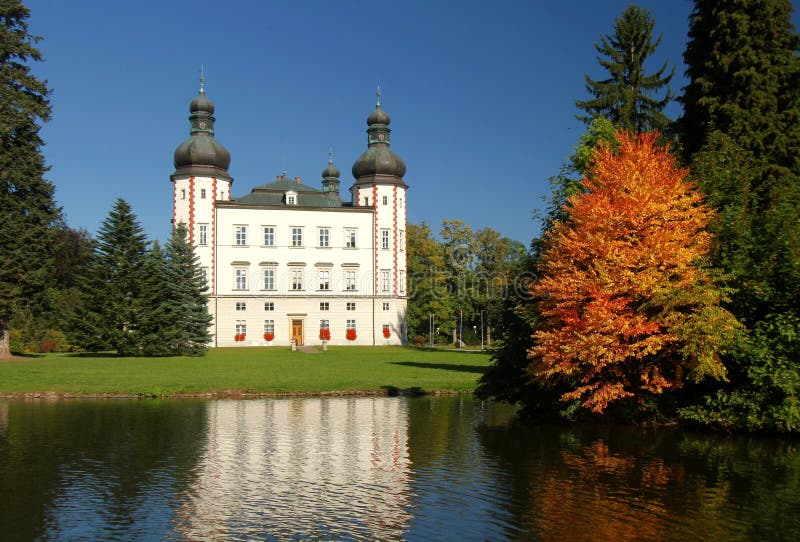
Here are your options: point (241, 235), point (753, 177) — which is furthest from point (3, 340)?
point (753, 177)

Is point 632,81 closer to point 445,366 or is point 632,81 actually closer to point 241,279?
point 445,366

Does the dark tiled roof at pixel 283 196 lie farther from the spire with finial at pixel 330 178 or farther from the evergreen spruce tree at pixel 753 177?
the evergreen spruce tree at pixel 753 177

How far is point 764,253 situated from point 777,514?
8170 mm

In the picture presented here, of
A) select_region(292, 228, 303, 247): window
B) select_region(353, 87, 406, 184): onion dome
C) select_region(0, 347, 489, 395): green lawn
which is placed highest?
select_region(353, 87, 406, 184): onion dome

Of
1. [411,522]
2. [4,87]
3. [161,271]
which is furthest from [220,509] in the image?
[161,271]

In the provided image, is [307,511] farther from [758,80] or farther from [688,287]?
[758,80]

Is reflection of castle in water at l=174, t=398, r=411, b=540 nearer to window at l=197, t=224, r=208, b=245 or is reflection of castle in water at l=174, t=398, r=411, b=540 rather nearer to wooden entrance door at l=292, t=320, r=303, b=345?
wooden entrance door at l=292, t=320, r=303, b=345

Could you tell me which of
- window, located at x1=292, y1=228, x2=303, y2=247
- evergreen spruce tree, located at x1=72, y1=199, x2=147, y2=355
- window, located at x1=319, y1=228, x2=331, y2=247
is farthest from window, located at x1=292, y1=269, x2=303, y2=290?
evergreen spruce tree, located at x1=72, y1=199, x2=147, y2=355

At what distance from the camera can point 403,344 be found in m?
58.8

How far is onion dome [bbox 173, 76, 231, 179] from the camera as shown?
179 ft

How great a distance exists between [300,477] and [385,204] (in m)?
45.7

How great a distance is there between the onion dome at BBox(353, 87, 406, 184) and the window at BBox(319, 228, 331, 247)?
183 inches

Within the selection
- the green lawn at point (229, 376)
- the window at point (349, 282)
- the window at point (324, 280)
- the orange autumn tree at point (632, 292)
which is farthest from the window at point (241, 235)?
the orange autumn tree at point (632, 292)

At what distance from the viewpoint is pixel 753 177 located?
67.4 ft
